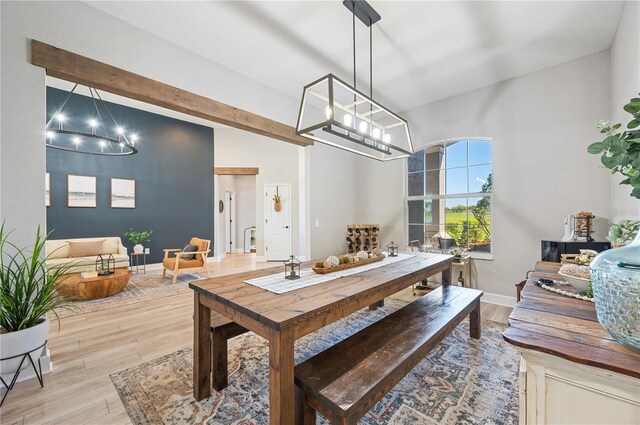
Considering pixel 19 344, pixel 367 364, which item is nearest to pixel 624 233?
pixel 367 364

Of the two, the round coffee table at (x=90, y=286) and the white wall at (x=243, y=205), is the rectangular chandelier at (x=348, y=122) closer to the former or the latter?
the round coffee table at (x=90, y=286)

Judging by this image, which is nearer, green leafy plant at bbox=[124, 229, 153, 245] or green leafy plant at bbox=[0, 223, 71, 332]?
green leafy plant at bbox=[0, 223, 71, 332]

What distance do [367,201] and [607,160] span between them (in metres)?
4.13

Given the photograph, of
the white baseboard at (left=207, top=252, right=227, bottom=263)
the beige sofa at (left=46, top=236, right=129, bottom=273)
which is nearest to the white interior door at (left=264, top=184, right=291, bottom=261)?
the white baseboard at (left=207, top=252, right=227, bottom=263)

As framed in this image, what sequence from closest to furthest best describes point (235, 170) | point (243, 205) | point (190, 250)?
point (190, 250)
point (235, 170)
point (243, 205)

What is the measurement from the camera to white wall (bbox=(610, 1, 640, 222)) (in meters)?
1.95

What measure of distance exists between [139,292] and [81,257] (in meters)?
1.49

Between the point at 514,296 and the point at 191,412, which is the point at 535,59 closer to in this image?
the point at 514,296

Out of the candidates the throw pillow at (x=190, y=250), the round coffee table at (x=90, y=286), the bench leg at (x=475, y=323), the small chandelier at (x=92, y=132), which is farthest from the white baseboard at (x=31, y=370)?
the small chandelier at (x=92, y=132)

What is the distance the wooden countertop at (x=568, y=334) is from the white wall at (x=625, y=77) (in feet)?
5.28

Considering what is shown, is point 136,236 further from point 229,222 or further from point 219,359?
point 219,359

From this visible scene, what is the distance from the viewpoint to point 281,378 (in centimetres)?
111

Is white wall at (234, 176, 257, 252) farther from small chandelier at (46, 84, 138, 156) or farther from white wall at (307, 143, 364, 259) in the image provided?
white wall at (307, 143, 364, 259)

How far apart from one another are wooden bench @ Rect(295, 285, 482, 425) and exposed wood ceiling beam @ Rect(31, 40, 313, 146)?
2798 mm
